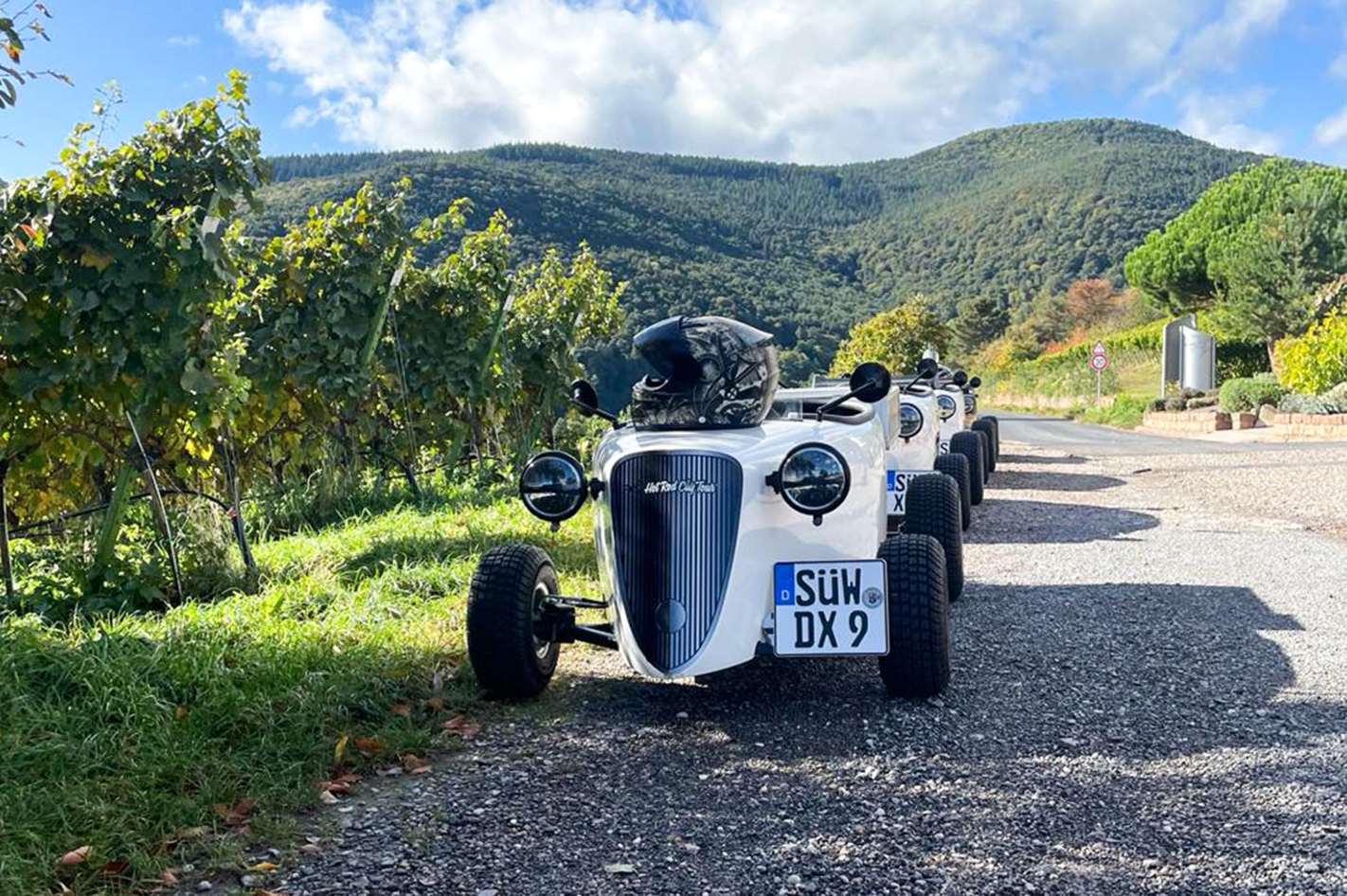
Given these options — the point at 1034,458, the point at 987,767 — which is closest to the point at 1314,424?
the point at 1034,458

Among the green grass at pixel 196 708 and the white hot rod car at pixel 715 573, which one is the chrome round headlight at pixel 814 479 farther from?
the green grass at pixel 196 708

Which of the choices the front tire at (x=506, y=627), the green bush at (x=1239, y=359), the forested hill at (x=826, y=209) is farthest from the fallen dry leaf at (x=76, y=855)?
the green bush at (x=1239, y=359)

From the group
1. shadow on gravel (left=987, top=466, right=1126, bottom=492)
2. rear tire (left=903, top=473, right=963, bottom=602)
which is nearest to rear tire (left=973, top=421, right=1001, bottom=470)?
shadow on gravel (left=987, top=466, right=1126, bottom=492)

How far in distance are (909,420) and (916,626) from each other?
17.9ft

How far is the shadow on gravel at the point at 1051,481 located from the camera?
44.2 feet

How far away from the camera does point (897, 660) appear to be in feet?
13.6

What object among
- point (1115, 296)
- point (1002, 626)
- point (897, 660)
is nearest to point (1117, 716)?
point (897, 660)

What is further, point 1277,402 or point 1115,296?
point 1115,296

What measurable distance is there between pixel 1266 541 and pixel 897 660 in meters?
5.92

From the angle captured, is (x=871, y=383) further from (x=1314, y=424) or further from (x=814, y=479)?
(x=1314, y=424)

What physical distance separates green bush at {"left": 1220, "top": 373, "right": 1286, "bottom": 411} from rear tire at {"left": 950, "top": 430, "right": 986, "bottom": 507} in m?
18.7

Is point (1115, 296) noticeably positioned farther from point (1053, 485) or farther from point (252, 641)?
point (252, 641)

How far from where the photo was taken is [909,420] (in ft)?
30.8

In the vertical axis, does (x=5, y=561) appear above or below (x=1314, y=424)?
above
